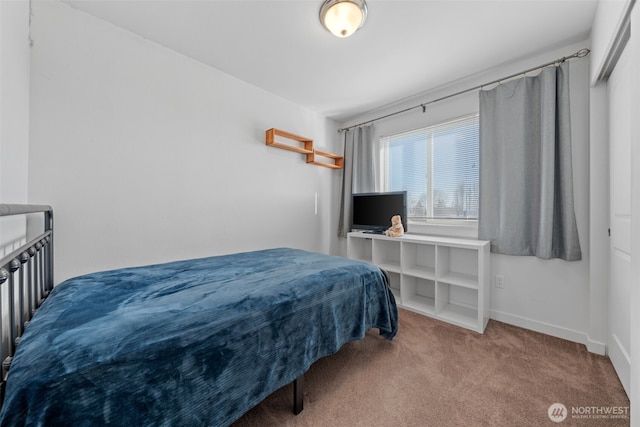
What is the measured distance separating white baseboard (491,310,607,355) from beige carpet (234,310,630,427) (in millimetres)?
58

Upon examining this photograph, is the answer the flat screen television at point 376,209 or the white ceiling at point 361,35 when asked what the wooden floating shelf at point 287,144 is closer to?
the white ceiling at point 361,35

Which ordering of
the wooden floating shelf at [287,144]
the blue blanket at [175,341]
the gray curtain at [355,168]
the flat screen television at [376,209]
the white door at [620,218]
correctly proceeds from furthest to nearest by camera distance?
the gray curtain at [355,168] < the flat screen television at [376,209] < the wooden floating shelf at [287,144] < the white door at [620,218] < the blue blanket at [175,341]

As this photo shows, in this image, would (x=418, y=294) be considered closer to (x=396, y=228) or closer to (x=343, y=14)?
(x=396, y=228)

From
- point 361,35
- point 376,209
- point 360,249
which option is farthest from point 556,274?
point 361,35

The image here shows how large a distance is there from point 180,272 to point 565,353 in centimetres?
288

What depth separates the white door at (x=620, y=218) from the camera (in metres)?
1.45

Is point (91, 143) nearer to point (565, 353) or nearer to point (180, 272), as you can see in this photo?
point (180, 272)

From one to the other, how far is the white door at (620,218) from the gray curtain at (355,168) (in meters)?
2.14

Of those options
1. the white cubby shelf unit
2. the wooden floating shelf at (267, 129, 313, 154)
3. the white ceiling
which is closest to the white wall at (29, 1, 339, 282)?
the wooden floating shelf at (267, 129, 313, 154)

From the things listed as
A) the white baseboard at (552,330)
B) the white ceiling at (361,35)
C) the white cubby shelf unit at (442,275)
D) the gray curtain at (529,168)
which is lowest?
the white baseboard at (552,330)

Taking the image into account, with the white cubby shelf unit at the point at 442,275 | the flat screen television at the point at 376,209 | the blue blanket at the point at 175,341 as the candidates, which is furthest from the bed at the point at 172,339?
the flat screen television at the point at 376,209

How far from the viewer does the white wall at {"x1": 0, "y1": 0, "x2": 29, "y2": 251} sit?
3.68 ft

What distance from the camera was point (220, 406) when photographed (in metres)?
0.99

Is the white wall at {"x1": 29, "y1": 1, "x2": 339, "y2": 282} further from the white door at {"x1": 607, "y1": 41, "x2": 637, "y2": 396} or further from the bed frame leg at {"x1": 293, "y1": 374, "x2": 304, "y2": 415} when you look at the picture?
the white door at {"x1": 607, "y1": 41, "x2": 637, "y2": 396}
